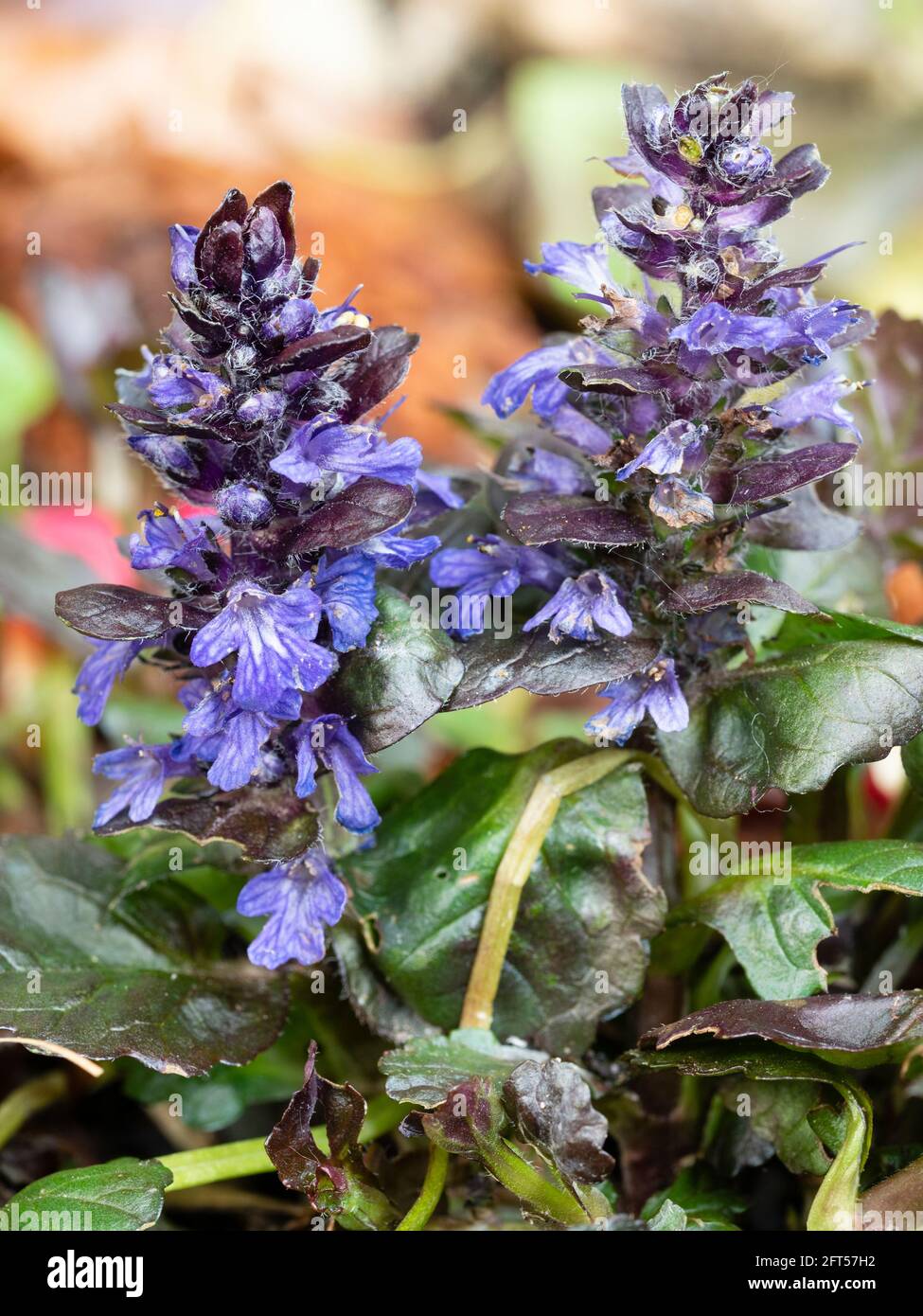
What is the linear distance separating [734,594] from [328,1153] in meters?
0.79

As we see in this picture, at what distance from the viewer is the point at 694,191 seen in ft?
4.39

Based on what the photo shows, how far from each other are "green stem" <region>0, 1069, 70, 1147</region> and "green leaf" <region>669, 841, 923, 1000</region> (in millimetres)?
993

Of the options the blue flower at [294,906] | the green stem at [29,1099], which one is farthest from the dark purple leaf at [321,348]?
the green stem at [29,1099]

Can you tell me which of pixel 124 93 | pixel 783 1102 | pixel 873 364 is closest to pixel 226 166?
pixel 124 93

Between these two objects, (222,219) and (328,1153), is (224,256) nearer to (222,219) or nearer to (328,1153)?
(222,219)

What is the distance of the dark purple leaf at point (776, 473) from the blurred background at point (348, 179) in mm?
1053

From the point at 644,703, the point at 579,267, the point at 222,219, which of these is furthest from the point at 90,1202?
the point at 579,267

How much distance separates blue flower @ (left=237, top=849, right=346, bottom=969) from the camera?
1406mm

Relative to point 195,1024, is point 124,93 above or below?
above

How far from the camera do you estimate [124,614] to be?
1.35 m

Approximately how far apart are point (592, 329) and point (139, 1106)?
1.40 m
